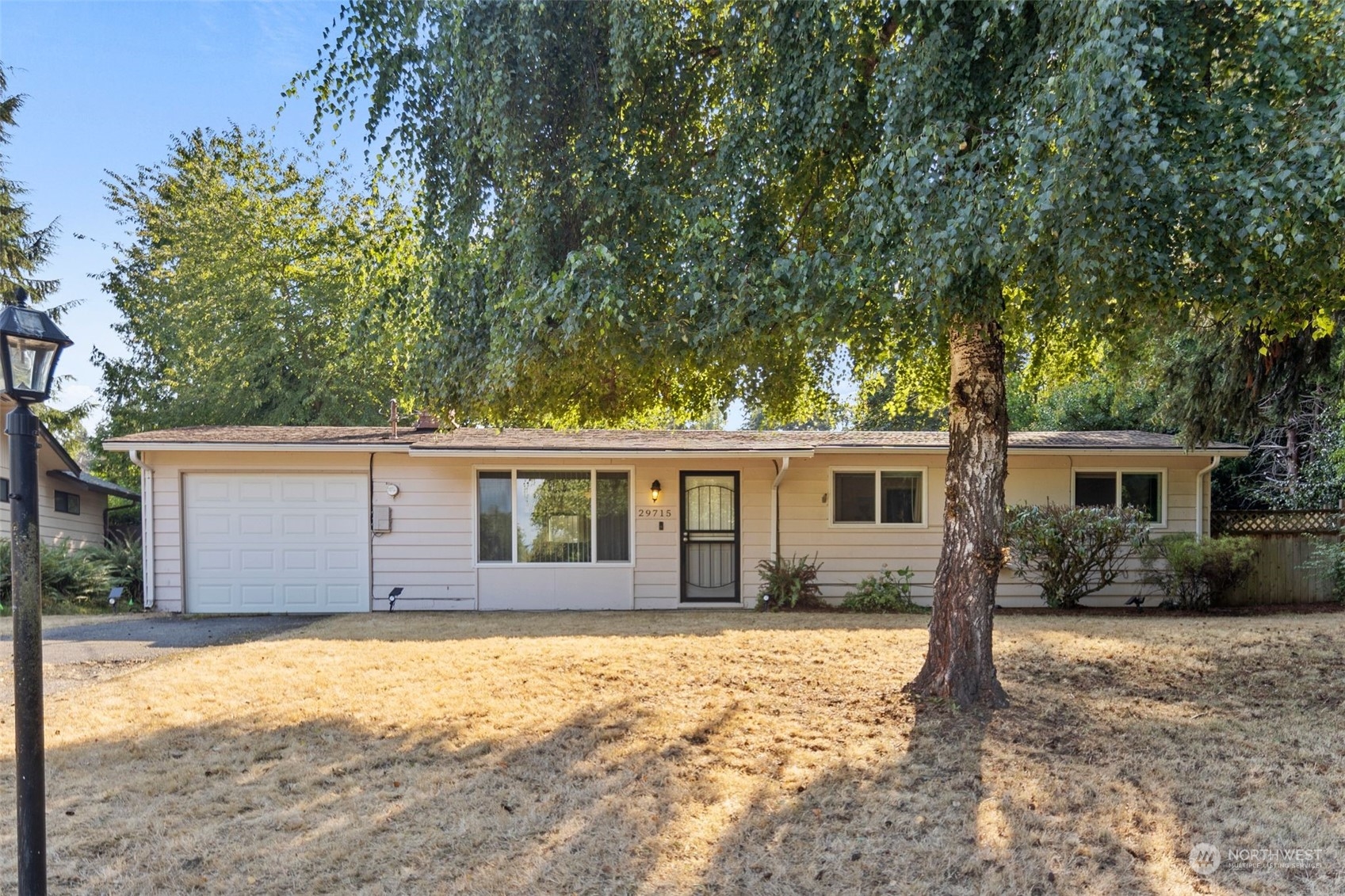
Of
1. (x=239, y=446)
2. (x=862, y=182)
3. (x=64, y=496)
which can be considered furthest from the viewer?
(x=64, y=496)

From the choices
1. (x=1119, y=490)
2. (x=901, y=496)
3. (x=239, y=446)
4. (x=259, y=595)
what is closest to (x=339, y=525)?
(x=259, y=595)

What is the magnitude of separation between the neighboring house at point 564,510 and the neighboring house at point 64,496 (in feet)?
12.1

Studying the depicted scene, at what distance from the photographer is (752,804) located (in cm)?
363

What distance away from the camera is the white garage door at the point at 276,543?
34.6 feet

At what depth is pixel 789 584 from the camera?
10.8 meters

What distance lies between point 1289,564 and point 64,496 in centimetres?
2022

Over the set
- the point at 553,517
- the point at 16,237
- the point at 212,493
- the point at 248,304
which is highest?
the point at 16,237

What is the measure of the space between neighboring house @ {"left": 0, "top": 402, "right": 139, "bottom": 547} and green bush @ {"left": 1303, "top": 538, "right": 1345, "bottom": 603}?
1848 centimetres

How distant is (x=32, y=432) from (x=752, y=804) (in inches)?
128

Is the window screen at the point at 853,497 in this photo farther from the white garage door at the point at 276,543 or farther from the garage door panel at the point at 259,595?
the garage door panel at the point at 259,595

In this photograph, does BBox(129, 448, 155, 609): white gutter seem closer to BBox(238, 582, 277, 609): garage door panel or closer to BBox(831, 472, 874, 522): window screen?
BBox(238, 582, 277, 609): garage door panel

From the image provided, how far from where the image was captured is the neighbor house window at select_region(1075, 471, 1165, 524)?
11.1 meters

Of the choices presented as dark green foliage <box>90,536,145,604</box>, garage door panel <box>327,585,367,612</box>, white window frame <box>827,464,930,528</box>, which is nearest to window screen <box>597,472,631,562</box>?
white window frame <box>827,464,930,528</box>

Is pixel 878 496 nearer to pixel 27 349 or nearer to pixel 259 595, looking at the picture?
pixel 259 595
